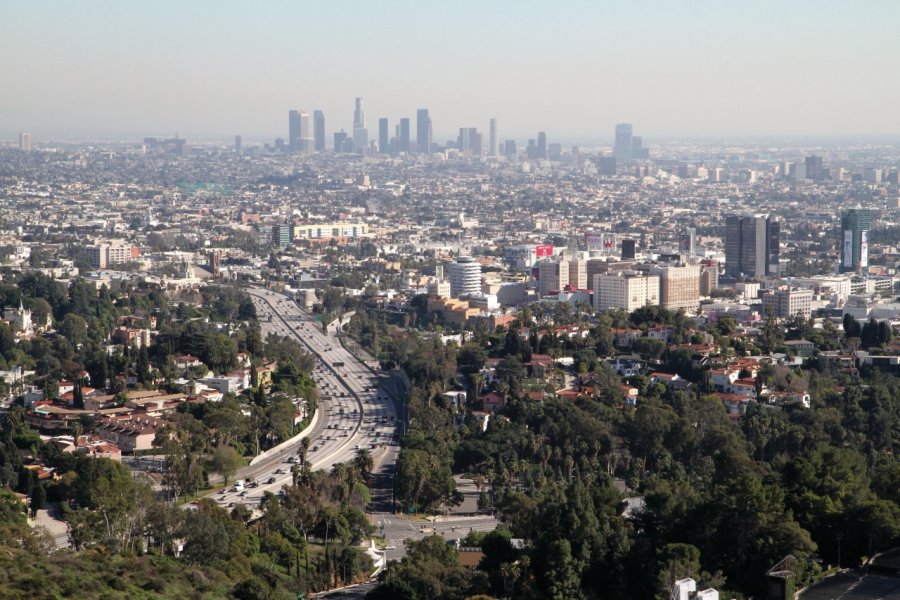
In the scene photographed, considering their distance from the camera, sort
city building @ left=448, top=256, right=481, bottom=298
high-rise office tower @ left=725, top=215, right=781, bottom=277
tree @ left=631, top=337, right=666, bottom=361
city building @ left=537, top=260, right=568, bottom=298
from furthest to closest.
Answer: high-rise office tower @ left=725, top=215, right=781, bottom=277 < city building @ left=537, top=260, right=568, bottom=298 < city building @ left=448, top=256, right=481, bottom=298 < tree @ left=631, top=337, right=666, bottom=361

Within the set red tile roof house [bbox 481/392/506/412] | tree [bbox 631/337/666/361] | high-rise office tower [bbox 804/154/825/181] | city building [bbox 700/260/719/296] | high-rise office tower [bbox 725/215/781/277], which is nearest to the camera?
red tile roof house [bbox 481/392/506/412]

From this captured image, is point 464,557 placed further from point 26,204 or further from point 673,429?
point 26,204

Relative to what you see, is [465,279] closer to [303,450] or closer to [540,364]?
[540,364]

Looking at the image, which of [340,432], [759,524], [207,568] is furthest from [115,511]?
[340,432]

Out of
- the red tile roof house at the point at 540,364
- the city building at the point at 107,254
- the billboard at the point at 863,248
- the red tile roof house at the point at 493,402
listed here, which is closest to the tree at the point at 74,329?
the red tile roof house at the point at 540,364

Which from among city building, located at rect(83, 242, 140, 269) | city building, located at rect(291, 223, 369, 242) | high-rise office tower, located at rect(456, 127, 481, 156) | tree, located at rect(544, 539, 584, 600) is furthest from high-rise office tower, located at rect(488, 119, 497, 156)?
tree, located at rect(544, 539, 584, 600)

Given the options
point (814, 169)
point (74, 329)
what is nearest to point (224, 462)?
point (74, 329)

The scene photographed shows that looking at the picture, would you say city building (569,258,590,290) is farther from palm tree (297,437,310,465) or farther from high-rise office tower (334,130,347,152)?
high-rise office tower (334,130,347,152)
